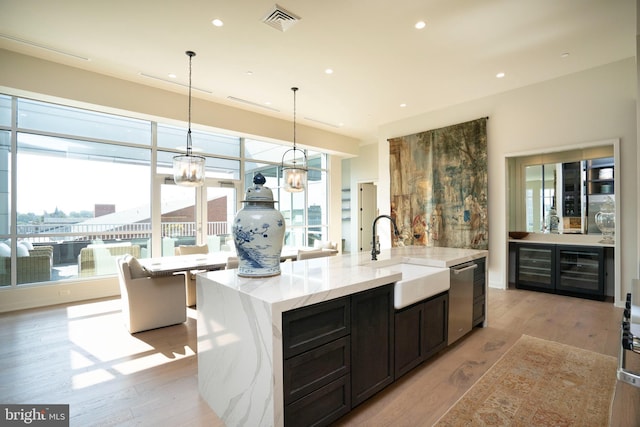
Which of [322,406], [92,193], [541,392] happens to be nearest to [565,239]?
[541,392]

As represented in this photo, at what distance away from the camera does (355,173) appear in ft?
29.7

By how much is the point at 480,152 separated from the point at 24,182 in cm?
728

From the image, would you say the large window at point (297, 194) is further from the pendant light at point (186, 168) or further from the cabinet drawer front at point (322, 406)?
the cabinet drawer front at point (322, 406)

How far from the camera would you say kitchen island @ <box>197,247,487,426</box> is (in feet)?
4.67

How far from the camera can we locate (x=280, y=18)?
121 inches

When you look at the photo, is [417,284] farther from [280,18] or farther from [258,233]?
[280,18]

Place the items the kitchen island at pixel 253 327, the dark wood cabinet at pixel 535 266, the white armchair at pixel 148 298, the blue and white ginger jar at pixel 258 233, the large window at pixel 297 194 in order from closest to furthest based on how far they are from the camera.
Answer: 1. the kitchen island at pixel 253 327
2. the blue and white ginger jar at pixel 258 233
3. the white armchair at pixel 148 298
4. the dark wood cabinet at pixel 535 266
5. the large window at pixel 297 194

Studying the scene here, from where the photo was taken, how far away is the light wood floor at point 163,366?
1947 millimetres

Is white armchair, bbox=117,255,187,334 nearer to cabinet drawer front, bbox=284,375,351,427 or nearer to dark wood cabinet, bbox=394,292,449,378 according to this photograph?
cabinet drawer front, bbox=284,375,351,427

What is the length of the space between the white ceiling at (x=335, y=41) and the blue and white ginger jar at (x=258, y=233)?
7.31 feet

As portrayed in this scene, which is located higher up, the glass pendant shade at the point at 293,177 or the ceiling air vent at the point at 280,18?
the ceiling air vent at the point at 280,18

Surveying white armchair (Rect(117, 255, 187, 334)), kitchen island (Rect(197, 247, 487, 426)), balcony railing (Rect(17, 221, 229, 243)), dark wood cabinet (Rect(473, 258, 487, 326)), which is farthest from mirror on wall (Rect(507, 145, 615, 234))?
balcony railing (Rect(17, 221, 229, 243))

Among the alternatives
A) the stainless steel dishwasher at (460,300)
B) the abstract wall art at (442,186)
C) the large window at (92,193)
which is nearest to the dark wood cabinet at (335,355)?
the stainless steel dishwasher at (460,300)

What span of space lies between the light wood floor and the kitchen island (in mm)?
359
